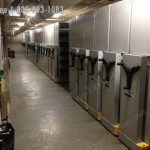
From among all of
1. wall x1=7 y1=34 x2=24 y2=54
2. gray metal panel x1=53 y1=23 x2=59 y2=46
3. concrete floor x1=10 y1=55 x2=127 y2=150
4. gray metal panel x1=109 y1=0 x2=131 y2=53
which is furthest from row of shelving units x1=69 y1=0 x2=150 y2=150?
wall x1=7 y1=34 x2=24 y2=54

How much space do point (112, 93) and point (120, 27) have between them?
0.88 metres

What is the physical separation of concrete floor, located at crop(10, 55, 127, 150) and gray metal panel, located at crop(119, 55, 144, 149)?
0.21 metres

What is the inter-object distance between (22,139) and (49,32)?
5.40 metres

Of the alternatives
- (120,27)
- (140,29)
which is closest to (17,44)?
(120,27)

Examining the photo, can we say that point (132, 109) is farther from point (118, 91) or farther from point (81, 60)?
point (81, 60)

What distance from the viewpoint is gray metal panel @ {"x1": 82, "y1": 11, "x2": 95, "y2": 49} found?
385 centimetres

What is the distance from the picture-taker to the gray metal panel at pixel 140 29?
2449 millimetres

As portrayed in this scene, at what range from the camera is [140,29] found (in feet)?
8.40

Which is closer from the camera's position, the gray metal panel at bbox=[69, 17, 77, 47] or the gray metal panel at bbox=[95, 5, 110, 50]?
the gray metal panel at bbox=[95, 5, 110, 50]

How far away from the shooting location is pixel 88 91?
4004mm

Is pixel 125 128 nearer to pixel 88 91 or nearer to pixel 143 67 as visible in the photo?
pixel 143 67

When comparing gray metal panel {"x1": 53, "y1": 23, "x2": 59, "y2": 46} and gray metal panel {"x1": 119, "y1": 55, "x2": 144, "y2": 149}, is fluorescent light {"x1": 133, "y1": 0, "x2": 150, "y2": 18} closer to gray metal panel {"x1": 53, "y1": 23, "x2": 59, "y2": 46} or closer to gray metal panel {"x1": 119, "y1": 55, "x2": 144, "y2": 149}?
gray metal panel {"x1": 119, "y1": 55, "x2": 144, "y2": 149}

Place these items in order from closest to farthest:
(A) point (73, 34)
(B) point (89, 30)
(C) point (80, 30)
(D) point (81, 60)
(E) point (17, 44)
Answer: (B) point (89, 30)
(D) point (81, 60)
(C) point (80, 30)
(A) point (73, 34)
(E) point (17, 44)

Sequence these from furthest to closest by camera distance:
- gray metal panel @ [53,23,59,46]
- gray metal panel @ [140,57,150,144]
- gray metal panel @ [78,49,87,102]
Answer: gray metal panel @ [53,23,59,46] → gray metal panel @ [78,49,87,102] → gray metal panel @ [140,57,150,144]
